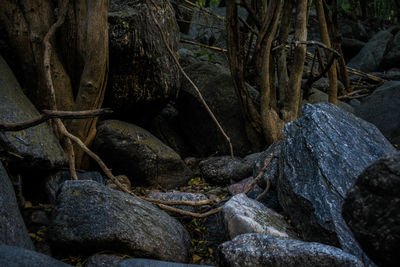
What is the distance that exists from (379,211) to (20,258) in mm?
1453

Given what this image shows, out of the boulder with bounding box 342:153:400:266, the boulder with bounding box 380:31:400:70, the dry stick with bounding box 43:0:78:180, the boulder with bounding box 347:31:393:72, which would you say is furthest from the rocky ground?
the boulder with bounding box 380:31:400:70

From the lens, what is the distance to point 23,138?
265cm

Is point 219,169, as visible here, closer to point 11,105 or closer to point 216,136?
point 216,136

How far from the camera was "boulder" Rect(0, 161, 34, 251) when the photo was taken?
5.52 feet

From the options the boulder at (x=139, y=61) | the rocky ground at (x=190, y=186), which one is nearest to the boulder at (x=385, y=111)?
the rocky ground at (x=190, y=186)

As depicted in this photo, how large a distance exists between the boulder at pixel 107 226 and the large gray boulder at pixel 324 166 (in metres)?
0.95

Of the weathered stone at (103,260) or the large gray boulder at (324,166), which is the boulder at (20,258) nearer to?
the weathered stone at (103,260)

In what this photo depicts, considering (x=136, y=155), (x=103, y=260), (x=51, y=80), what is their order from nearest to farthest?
(x=103, y=260), (x=51, y=80), (x=136, y=155)

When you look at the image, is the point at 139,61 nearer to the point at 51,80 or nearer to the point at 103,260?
the point at 51,80

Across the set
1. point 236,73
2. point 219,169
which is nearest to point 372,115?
point 236,73

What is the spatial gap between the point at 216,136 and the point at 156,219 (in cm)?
269

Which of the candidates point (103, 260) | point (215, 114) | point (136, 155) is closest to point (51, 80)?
point (136, 155)

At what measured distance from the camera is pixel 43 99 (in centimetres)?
347

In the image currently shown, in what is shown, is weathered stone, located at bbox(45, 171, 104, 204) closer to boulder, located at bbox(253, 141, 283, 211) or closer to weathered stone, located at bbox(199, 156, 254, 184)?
weathered stone, located at bbox(199, 156, 254, 184)
